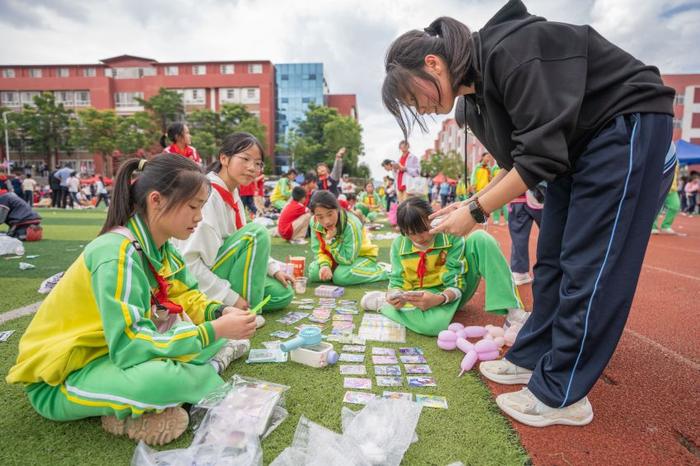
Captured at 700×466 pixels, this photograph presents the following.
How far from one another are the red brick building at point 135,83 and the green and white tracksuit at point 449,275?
5229cm

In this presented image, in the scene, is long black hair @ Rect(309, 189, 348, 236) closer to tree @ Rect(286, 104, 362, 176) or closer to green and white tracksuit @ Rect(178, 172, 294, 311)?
green and white tracksuit @ Rect(178, 172, 294, 311)

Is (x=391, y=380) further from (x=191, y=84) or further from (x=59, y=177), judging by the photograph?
(x=191, y=84)

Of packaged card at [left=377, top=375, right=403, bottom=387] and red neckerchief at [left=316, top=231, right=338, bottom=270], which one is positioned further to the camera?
red neckerchief at [left=316, top=231, right=338, bottom=270]

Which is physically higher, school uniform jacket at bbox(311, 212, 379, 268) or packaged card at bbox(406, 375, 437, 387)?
school uniform jacket at bbox(311, 212, 379, 268)

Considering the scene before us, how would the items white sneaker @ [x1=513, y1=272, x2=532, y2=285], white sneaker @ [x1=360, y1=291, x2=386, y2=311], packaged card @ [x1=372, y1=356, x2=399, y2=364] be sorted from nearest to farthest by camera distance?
packaged card @ [x1=372, y1=356, x2=399, y2=364] < white sneaker @ [x1=360, y1=291, x2=386, y2=311] < white sneaker @ [x1=513, y1=272, x2=532, y2=285]

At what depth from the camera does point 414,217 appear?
314 cm

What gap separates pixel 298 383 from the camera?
2.29 m

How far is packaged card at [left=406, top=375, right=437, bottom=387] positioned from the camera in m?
2.29

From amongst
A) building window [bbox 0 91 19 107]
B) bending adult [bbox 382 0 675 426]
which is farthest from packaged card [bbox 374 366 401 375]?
building window [bbox 0 91 19 107]

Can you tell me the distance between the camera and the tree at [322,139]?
175 feet

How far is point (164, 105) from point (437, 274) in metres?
52.0

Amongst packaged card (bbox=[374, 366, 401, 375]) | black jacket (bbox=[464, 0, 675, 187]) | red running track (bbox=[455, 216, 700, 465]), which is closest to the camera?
black jacket (bbox=[464, 0, 675, 187])

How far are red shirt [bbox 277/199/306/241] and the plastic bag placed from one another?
426 centimetres

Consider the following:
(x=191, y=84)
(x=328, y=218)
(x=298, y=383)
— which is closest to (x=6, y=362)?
(x=298, y=383)
